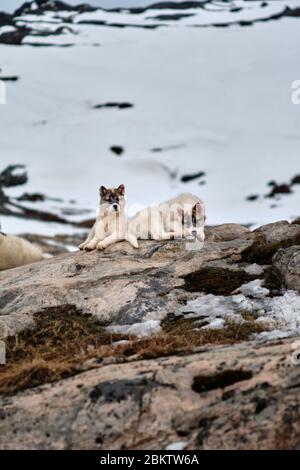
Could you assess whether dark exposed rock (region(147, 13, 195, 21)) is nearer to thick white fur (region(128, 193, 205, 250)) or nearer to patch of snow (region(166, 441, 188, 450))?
thick white fur (region(128, 193, 205, 250))

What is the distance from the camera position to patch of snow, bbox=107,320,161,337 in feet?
36.3

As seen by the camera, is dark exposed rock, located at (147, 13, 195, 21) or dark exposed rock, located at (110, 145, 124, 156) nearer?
dark exposed rock, located at (110, 145, 124, 156)

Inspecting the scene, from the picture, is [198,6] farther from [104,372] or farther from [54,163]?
[104,372]

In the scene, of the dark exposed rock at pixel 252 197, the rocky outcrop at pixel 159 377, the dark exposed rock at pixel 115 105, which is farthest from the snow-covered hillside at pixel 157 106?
the rocky outcrop at pixel 159 377

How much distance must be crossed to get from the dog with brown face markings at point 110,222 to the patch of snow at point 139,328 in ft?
12.4

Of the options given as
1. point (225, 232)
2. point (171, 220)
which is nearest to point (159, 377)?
point (171, 220)

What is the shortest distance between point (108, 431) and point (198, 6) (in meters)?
192

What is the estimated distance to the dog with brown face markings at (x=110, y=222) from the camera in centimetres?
1497

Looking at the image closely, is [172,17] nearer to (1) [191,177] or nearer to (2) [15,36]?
(2) [15,36]

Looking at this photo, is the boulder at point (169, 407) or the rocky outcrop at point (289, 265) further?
the rocky outcrop at point (289, 265)

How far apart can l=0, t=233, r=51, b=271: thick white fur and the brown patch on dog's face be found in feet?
18.6

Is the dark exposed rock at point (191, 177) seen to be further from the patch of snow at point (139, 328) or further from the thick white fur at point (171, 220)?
the patch of snow at point (139, 328)

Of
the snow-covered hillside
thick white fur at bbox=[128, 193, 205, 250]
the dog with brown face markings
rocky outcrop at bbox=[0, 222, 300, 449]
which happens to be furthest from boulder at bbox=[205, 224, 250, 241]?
the snow-covered hillside

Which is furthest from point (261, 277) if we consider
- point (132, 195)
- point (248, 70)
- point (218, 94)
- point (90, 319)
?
point (248, 70)
